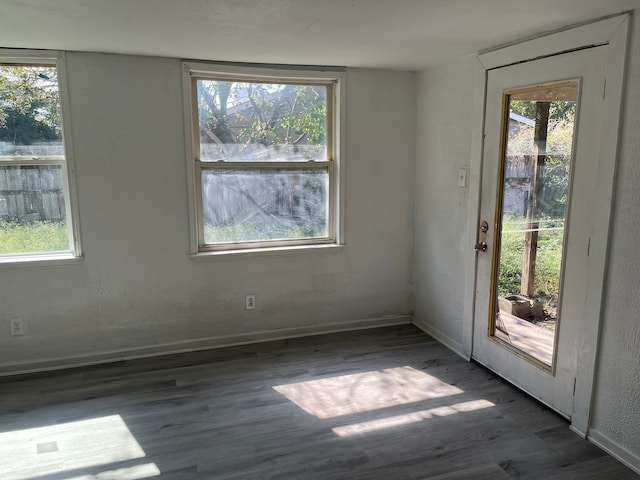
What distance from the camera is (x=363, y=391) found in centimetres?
302

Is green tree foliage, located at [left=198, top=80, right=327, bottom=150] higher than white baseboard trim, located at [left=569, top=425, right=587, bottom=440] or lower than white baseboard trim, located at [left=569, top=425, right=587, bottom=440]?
higher

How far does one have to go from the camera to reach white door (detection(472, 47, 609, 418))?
2432mm

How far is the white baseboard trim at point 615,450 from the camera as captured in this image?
225 cm

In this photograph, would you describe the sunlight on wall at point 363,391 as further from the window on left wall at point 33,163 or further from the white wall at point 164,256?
the window on left wall at point 33,163

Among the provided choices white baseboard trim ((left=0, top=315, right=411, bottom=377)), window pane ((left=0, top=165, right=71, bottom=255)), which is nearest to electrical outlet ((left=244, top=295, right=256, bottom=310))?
white baseboard trim ((left=0, top=315, right=411, bottom=377))

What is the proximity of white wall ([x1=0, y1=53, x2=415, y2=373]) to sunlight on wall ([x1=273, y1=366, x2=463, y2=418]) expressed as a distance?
0.84m

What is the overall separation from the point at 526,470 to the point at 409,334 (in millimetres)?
1739

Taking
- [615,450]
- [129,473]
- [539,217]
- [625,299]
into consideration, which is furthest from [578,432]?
[129,473]

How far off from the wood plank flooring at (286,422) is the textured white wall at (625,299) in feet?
0.75

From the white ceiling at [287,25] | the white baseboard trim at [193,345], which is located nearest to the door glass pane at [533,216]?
the white ceiling at [287,25]

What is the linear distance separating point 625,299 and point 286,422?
186 centimetres

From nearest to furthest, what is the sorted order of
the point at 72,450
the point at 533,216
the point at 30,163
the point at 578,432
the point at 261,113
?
1. the point at 72,450
2. the point at 578,432
3. the point at 533,216
4. the point at 30,163
5. the point at 261,113

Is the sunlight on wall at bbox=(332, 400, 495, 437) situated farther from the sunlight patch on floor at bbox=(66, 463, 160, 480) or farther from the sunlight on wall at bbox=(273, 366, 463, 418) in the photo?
the sunlight patch on floor at bbox=(66, 463, 160, 480)

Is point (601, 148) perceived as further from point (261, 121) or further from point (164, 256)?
point (164, 256)
